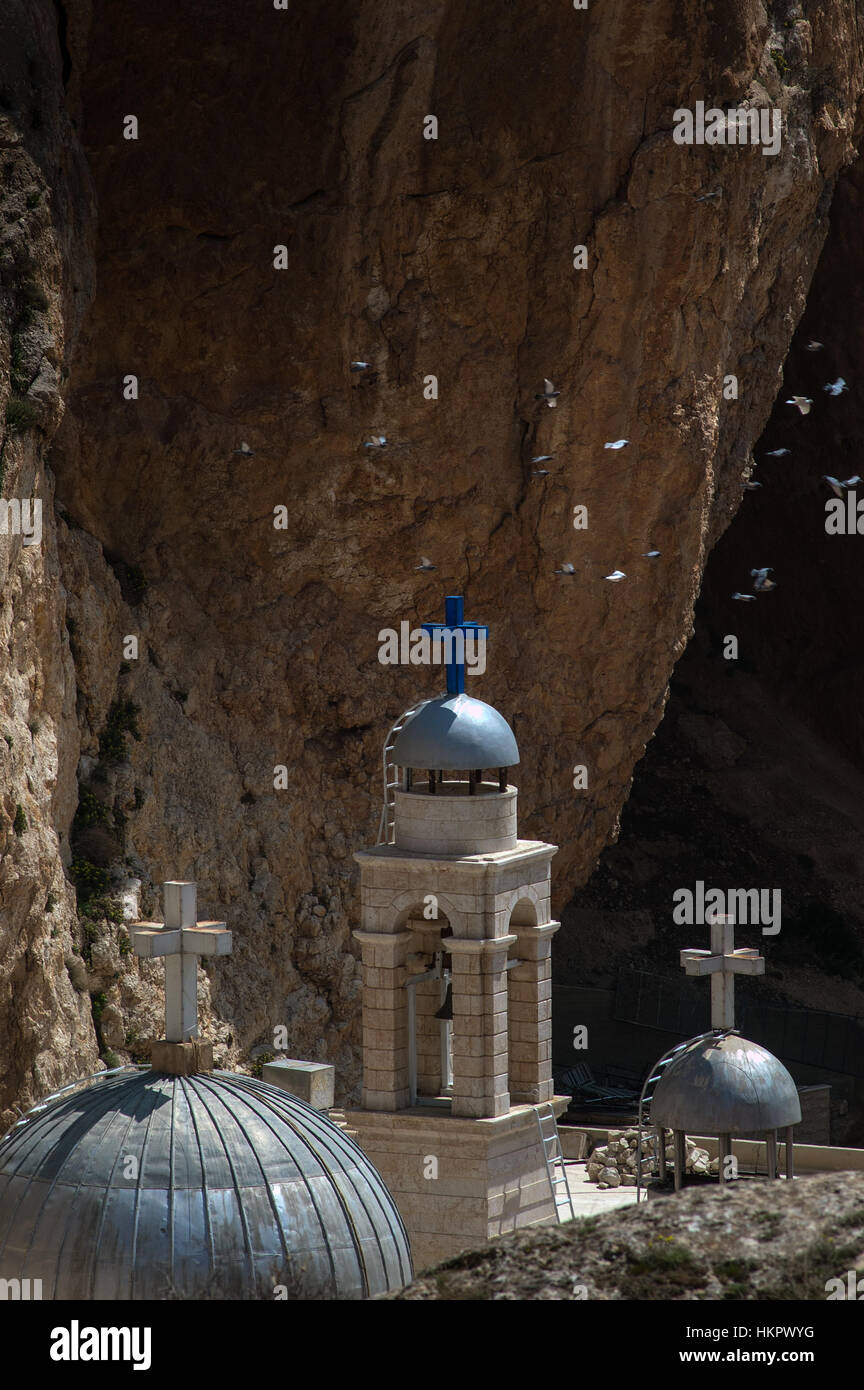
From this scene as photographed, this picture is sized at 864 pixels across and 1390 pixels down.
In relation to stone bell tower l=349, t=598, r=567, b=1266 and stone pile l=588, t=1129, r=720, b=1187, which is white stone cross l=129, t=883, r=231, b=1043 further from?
stone pile l=588, t=1129, r=720, b=1187

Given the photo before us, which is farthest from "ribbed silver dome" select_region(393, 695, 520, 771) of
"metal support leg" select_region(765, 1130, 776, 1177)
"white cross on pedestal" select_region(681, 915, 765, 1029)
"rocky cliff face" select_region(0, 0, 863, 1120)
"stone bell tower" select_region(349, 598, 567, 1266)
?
"rocky cliff face" select_region(0, 0, 863, 1120)

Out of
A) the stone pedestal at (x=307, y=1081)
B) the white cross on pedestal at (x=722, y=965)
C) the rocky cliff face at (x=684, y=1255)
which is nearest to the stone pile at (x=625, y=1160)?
the white cross on pedestal at (x=722, y=965)

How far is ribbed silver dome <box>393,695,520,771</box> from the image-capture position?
1738cm

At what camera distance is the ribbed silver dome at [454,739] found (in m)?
17.4

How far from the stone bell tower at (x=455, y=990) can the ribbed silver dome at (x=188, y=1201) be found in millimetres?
3365

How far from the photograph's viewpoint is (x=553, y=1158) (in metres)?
17.8

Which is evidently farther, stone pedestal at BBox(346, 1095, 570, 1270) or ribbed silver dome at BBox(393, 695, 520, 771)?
ribbed silver dome at BBox(393, 695, 520, 771)

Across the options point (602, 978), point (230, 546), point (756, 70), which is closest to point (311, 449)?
point (230, 546)

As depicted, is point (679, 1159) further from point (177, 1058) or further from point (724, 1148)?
point (177, 1058)

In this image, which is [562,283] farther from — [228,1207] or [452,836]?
[228,1207]

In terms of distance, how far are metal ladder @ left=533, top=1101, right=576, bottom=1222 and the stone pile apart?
1.89 metres

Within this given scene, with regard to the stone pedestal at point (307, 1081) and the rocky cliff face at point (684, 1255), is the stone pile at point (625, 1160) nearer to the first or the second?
the stone pedestal at point (307, 1081)

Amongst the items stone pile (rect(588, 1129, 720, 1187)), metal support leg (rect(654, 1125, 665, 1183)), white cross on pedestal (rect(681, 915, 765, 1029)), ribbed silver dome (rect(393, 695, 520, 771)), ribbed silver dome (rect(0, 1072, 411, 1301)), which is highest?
ribbed silver dome (rect(393, 695, 520, 771))

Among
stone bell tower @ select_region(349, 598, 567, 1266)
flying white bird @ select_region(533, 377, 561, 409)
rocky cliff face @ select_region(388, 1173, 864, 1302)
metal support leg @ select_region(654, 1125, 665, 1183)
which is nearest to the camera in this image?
rocky cliff face @ select_region(388, 1173, 864, 1302)
